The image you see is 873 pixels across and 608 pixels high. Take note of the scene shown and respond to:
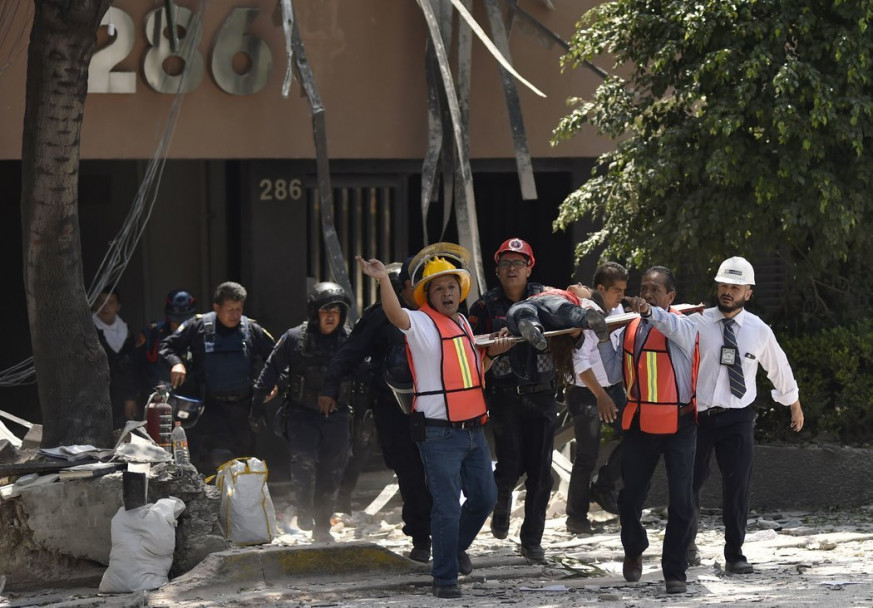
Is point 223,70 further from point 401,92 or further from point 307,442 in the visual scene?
point 307,442

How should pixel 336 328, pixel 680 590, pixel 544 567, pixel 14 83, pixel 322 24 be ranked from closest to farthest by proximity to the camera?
pixel 680 590 < pixel 544 567 < pixel 336 328 < pixel 14 83 < pixel 322 24

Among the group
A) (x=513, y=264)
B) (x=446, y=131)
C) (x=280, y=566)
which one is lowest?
(x=280, y=566)

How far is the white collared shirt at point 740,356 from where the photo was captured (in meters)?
8.20

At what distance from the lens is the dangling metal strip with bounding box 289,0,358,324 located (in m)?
11.2

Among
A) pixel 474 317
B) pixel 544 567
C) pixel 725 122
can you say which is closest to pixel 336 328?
pixel 474 317

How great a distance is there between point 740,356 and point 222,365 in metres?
3.89

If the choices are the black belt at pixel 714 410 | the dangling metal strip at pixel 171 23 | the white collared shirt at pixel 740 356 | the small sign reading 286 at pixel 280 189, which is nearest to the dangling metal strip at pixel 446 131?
the small sign reading 286 at pixel 280 189

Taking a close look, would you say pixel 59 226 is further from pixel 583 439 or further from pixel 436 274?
pixel 583 439

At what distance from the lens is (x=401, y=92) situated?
12531 millimetres

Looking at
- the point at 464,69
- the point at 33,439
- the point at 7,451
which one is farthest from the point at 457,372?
the point at 464,69

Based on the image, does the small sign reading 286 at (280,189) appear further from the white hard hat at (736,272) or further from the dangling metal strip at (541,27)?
the white hard hat at (736,272)

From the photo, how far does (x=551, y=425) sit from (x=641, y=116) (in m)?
3.35

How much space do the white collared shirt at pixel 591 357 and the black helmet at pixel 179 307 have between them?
3.12 metres

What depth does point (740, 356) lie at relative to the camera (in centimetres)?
826
